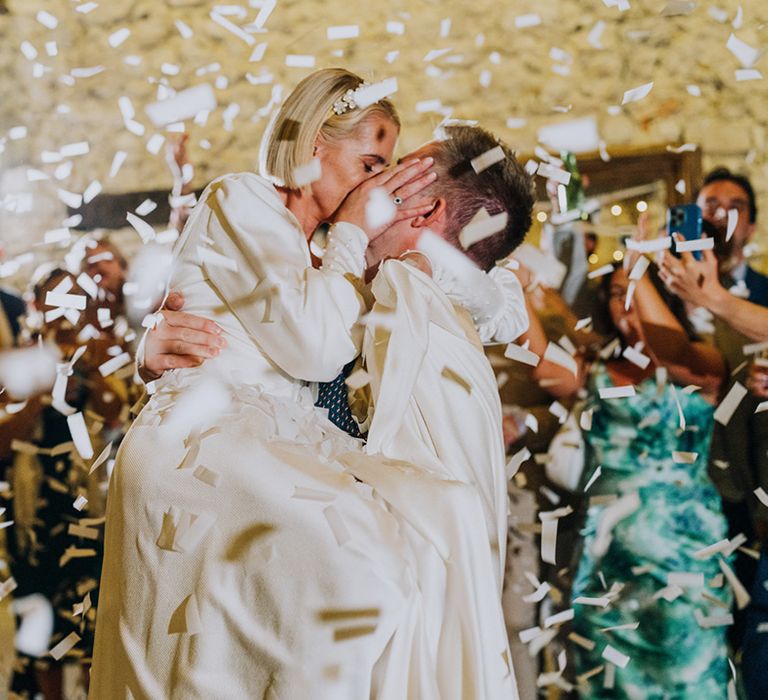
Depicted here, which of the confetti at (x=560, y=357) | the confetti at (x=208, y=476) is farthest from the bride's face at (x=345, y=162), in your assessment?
the confetti at (x=560, y=357)

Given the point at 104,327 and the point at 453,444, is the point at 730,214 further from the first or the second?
the point at 104,327

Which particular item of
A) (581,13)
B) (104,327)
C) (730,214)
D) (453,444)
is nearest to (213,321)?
(453,444)

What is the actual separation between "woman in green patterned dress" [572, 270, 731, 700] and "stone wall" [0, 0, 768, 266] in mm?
1020

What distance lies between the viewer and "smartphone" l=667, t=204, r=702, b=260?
114 inches

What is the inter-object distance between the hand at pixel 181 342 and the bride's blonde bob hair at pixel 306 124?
0.33 metres

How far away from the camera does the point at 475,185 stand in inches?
74.5

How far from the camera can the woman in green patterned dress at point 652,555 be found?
101 inches

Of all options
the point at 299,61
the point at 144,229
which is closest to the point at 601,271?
the point at 299,61

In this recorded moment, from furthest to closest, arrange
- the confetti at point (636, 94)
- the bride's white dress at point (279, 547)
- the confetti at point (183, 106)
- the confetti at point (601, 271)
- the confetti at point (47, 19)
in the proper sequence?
1. the confetti at point (47, 19)
2. the confetti at point (183, 106)
3. the confetti at point (636, 94)
4. the confetti at point (601, 271)
5. the bride's white dress at point (279, 547)

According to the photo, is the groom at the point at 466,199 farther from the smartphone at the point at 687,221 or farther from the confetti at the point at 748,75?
the confetti at the point at 748,75

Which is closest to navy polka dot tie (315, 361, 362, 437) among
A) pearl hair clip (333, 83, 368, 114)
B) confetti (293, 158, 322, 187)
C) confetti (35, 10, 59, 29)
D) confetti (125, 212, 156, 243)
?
confetti (293, 158, 322, 187)

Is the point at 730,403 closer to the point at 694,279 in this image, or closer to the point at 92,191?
the point at 694,279

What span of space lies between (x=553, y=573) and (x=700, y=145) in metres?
1.47

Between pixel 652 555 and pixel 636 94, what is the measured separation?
1557 millimetres
